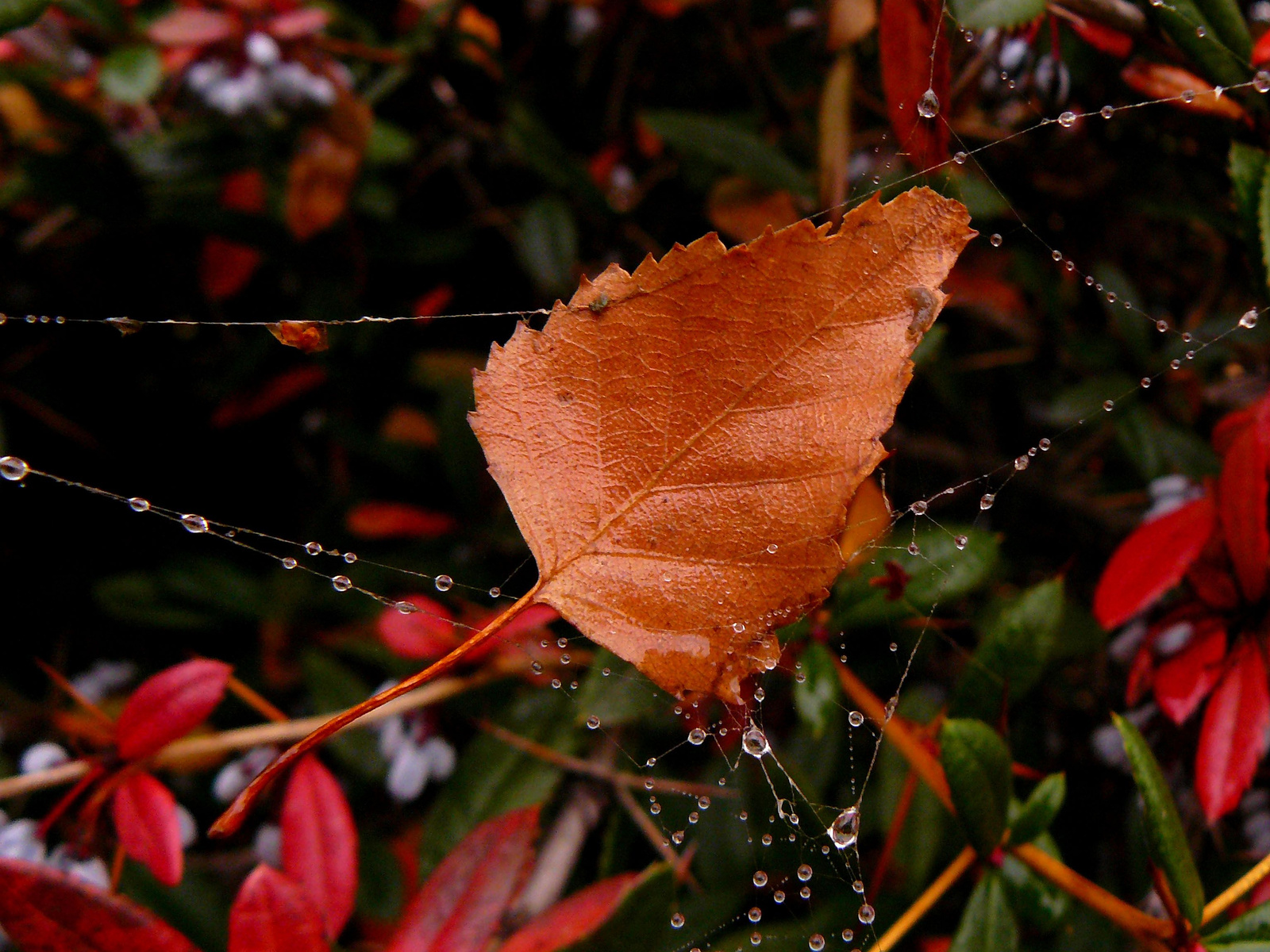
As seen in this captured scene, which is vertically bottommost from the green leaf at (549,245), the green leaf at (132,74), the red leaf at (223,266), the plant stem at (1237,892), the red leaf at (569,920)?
the red leaf at (569,920)

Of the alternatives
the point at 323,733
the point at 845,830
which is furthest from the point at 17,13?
the point at 845,830

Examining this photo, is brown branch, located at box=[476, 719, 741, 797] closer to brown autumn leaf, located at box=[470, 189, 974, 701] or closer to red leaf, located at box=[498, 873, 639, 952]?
red leaf, located at box=[498, 873, 639, 952]

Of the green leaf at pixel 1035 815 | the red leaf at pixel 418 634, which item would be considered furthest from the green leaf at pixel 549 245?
the green leaf at pixel 1035 815

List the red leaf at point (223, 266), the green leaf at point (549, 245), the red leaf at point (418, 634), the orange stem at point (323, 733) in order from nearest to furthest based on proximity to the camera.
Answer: the orange stem at point (323, 733) → the red leaf at point (418, 634) → the green leaf at point (549, 245) → the red leaf at point (223, 266)

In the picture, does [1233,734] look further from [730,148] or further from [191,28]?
[191,28]

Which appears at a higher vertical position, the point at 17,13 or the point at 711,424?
the point at 17,13

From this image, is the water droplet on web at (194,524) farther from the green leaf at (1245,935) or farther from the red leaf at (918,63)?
the green leaf at (1245,935)

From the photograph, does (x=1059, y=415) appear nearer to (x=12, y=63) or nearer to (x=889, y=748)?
(x=889, y=748)

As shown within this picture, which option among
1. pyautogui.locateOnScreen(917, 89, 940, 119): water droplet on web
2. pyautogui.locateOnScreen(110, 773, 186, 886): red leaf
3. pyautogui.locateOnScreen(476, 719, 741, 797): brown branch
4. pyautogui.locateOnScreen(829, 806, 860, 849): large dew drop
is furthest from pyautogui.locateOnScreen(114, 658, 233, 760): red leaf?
pyautogui.locateOnScreen(917, 89, 940, 119): water droplet on web
